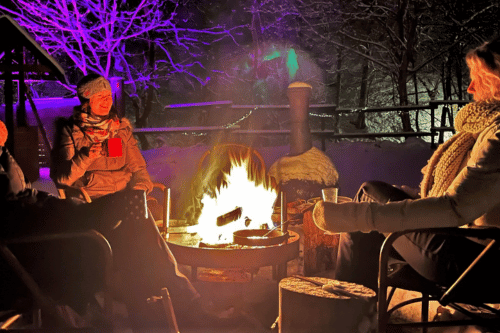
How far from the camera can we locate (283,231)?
317 centimetres

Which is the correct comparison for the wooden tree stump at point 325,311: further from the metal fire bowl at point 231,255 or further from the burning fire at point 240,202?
the burning fire at point 240,202

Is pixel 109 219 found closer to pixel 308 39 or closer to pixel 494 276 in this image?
pixel 494 276

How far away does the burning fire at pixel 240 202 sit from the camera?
345cm

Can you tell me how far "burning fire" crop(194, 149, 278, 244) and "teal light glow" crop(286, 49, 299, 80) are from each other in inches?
558

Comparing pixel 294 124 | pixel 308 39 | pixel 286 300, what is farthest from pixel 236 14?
pixel 286 300

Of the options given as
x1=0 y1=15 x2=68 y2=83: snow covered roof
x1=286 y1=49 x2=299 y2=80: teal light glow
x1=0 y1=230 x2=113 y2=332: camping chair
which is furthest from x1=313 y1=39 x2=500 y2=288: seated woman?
x1=286 y1=49 x2=299 y2=80: teal light glow

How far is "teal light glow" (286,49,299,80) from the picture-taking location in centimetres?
1788

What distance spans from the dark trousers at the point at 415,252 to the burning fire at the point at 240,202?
3.24 feet

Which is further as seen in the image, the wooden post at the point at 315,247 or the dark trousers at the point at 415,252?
the wooden post at the point at 315,247

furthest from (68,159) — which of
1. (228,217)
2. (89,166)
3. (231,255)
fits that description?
(231,255)

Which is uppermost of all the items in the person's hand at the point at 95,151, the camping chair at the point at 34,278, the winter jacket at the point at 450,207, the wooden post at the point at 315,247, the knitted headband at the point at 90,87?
the knitted headband at the point at 90,87

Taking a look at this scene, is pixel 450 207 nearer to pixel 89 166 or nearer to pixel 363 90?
pixel 89 166

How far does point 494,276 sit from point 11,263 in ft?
5.97

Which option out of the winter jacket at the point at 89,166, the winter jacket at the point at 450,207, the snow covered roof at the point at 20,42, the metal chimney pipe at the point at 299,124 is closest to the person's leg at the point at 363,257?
the winter jacket at the point at 450,207
